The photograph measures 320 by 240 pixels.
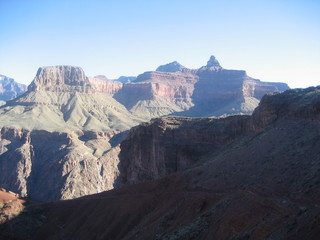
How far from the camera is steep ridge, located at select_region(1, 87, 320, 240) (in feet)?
73.7

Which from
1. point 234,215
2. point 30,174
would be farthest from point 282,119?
point 30,174

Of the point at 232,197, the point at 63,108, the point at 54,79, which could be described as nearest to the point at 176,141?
the point at 232,197

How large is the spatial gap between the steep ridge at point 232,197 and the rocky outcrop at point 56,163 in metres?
59.3

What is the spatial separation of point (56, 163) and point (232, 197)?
327 ft

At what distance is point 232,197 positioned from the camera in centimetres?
2856

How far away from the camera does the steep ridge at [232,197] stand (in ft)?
73.7

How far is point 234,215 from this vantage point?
943 inches

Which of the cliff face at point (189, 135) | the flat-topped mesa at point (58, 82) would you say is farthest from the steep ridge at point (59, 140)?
the cliff face at point (189, 135)

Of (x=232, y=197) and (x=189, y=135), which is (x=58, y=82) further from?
(x=232, y=197)

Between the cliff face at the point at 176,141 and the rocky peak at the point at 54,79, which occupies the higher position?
the rocky peak at the point at 54,79

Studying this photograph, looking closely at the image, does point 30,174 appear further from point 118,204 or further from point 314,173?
point 314,173

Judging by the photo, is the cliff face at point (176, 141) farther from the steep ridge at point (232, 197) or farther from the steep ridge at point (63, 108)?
the steep ridge at point (63, 108)

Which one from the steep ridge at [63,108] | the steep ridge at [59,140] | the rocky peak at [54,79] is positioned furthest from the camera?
the rocky peak at [54,79]

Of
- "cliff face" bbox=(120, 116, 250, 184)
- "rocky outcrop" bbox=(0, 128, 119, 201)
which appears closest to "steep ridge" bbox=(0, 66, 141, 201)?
"rocky outcrop" bbox=(0, 128, 119, 201)
